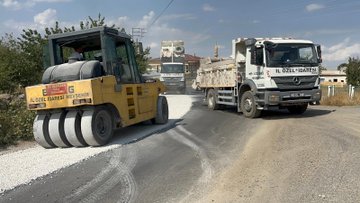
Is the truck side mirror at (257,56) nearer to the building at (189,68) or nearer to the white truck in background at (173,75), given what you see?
the building at (189,68)

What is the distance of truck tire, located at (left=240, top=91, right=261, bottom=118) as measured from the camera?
1327 cm

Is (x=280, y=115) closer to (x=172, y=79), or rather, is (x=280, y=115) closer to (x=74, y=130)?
(x=74, y=130)

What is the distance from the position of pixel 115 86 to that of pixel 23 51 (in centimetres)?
1695

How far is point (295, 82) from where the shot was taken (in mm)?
12805

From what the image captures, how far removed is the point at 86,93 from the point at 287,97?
7.01m

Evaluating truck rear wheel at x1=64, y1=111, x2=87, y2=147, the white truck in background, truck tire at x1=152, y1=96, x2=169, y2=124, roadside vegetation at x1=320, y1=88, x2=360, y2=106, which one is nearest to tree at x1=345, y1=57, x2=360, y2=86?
the white truck in background

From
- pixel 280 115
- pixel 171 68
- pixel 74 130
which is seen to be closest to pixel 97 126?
pixel 74 130

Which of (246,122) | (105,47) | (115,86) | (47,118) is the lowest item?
(246,122)

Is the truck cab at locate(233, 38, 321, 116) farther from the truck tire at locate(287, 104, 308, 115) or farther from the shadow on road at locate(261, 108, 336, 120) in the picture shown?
the truck tire at locate(287, 104, 308, 115)

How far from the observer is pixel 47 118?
30.6 feet

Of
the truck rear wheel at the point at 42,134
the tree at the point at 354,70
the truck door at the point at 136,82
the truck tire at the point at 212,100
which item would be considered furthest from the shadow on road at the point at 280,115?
the tree at the point at 354,70

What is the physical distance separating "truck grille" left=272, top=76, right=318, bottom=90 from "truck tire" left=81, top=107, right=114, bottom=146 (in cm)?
601

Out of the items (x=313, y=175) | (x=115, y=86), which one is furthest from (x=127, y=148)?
(x=313, y=175)

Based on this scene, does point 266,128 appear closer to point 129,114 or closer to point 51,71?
point 129,114
